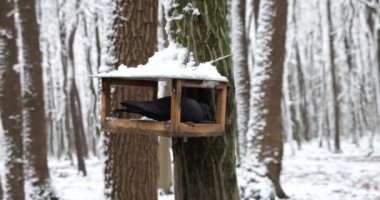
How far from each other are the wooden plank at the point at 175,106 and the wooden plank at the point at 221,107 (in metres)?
0.33

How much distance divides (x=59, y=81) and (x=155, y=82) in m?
32.6

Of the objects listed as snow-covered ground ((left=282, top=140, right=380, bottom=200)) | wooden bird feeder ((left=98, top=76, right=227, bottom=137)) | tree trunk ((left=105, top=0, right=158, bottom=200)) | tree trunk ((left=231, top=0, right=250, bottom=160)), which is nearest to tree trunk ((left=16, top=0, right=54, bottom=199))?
snow-covered ground ((left=282, top=140, right=380, bottom=200))

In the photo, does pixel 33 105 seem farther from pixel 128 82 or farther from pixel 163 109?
pixel 163 109

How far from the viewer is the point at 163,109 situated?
317 cm

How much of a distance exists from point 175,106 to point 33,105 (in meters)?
8.92

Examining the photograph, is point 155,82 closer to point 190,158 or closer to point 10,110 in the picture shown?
point 190,158

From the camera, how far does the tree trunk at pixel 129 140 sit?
5.93 meters

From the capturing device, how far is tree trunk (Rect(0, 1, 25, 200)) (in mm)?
10367

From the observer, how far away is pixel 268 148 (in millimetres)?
11125

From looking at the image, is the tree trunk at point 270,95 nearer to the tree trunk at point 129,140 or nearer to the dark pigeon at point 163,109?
the tree trunk at point 129,140

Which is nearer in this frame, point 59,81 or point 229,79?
point 229,79

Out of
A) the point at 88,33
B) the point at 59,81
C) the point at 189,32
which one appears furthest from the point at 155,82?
the point at 59,81

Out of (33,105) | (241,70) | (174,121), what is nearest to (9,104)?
(33,105)

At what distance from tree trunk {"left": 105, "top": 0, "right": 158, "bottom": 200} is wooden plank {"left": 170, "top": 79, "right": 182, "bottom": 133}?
9.54 feet
